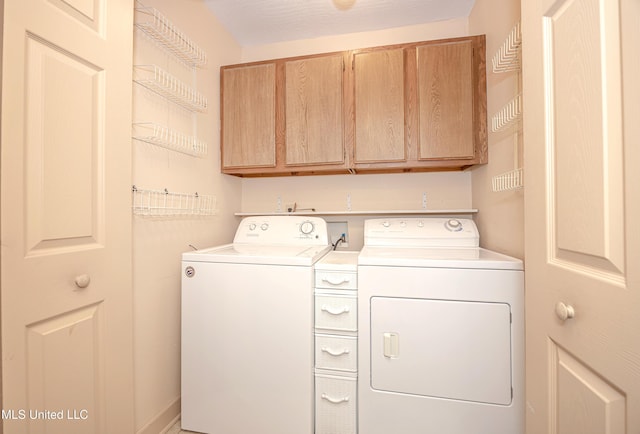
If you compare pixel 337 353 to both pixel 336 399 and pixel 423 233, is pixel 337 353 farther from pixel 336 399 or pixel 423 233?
pixel 423 233

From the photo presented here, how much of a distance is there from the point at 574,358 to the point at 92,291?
4.95 feet

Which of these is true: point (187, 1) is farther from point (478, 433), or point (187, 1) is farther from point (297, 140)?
point (478, 433)

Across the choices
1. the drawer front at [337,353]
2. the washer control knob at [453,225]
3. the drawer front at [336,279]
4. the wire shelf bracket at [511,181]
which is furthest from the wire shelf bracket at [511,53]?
the drawer front at [337,353]

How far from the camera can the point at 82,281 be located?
37.0 inches

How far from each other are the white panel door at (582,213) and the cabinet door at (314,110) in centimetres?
114

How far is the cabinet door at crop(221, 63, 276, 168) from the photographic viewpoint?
1.97m

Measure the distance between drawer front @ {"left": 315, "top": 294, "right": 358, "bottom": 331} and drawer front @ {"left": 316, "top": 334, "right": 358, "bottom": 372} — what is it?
0.06m

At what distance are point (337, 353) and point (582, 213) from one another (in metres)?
1.14

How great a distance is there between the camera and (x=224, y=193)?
213 centimetres

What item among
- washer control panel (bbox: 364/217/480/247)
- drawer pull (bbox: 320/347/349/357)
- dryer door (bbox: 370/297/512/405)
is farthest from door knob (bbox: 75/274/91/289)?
washer control panel (bbox: 364/217/480/247)

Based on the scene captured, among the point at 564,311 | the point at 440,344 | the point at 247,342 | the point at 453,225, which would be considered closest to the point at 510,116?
the point at 453,225

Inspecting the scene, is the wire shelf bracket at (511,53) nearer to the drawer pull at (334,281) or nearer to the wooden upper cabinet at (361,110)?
the wooden upper cabinet at (361,110)

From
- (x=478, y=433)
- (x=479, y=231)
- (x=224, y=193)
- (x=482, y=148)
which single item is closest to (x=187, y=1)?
(x=224, y=193)

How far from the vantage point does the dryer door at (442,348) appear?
124cm
